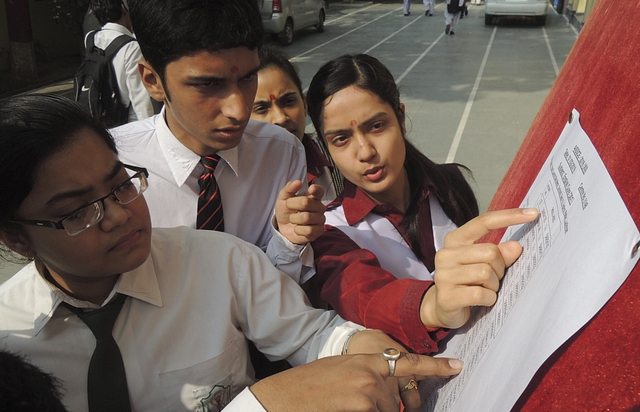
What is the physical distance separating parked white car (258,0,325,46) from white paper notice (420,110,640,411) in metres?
11.2

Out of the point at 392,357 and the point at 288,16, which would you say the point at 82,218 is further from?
the point at 288,16

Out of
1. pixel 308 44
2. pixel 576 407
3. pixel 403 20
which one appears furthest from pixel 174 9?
pixel 403 20

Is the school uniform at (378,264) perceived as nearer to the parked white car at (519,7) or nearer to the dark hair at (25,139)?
the dark hair at (25,139)

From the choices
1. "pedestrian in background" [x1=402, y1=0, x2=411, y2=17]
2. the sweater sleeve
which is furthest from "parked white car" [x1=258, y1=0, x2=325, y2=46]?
the sweater sleeve

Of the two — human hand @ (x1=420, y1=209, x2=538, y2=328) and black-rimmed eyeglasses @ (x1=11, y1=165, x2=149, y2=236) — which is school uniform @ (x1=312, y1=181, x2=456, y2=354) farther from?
black-rimmed eyeglasses @ (x1=11, y1=165, x2=149, y2=236)

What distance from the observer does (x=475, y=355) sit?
2.60ft

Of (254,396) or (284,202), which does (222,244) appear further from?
(254,396)

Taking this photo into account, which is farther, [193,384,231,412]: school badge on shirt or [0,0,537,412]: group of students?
[193,384,231,412]: school badge on shirt

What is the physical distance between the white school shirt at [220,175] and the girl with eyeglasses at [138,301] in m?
0.30

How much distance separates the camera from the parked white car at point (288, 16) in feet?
40.4

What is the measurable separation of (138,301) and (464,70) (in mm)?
9338

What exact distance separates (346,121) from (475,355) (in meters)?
1.03

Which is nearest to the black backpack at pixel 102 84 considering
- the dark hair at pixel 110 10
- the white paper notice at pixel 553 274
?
the dark hair at pixel 110 10

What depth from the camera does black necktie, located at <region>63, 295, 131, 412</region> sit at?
114 cm
